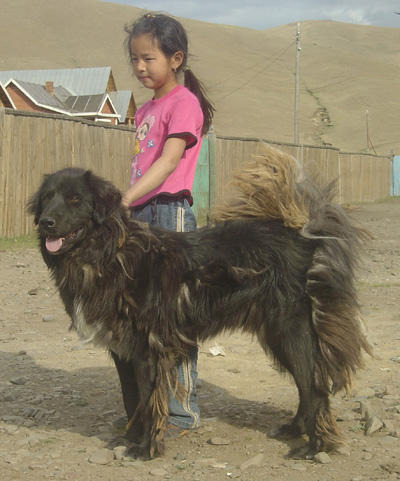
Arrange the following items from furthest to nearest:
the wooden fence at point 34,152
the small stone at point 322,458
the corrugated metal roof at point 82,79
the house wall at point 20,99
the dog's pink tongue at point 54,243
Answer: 1. the corrugated metal roof at point 82,79
2. the house wall at point 20,99
3. the wooden fence at point 34,152
4. the small stone at point 322,458
5. the dog's pink tongue at point 54,243

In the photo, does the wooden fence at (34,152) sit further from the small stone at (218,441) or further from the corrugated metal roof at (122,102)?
the corrugated metal roof at (122,102)

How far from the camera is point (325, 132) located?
69938mm

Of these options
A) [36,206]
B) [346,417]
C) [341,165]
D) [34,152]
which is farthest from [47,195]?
[341,165]

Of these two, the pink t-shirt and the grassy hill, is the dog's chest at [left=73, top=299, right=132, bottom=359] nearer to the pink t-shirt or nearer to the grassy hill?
the pink t-shirt

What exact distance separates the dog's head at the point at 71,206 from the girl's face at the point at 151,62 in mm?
836

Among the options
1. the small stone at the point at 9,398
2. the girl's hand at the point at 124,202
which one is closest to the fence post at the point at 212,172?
the small stone at the point at 9,398

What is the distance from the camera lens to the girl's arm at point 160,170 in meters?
3.98

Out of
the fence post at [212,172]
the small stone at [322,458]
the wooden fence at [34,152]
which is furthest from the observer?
the fence post at [212,172]

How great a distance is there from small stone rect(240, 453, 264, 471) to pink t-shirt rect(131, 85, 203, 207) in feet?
5.58

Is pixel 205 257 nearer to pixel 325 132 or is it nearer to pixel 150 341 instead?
pixel 150 341

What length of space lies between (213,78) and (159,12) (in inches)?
3563

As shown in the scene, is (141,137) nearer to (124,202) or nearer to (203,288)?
(124,202)

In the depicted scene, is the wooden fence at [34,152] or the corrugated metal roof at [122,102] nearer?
the wooden fence at [34,152]

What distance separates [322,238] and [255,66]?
103 m
